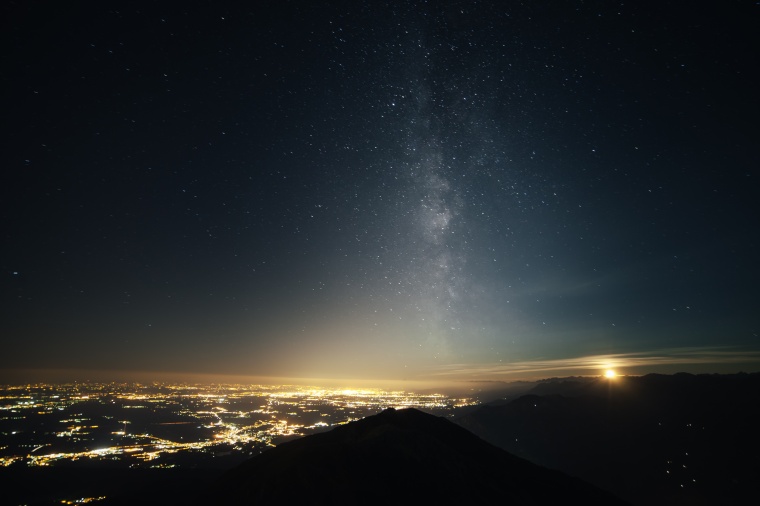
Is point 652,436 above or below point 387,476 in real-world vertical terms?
below

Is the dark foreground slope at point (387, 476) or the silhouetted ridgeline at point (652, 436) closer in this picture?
the dark foreground slope at point (387, 476)

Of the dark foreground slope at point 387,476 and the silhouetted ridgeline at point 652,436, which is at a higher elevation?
the dark foreground slope at point 387,476

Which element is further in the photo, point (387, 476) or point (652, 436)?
point (652, 436)

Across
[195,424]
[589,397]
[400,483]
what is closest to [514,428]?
[589,397]

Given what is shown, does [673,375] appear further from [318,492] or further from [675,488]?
[318,492]
